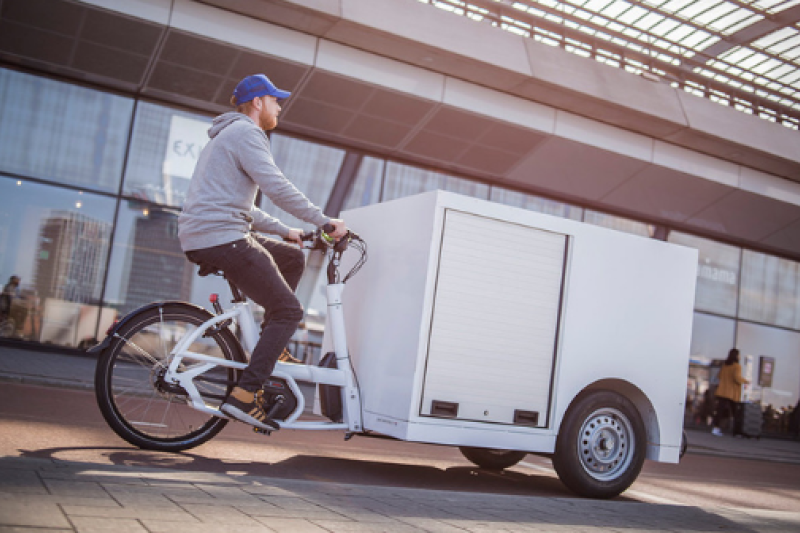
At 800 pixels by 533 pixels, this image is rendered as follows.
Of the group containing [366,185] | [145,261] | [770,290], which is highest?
[366,185]

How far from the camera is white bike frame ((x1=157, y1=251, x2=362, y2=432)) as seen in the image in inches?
180

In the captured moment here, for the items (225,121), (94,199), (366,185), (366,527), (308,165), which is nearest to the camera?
(366,527)

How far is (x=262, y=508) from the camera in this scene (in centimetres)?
315

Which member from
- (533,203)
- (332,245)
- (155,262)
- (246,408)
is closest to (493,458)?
(332,245)

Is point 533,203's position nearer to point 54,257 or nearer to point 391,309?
point 54,257

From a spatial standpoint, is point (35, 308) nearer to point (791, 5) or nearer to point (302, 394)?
point (302, 394)

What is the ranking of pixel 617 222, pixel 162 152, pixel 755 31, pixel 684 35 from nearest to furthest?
1. pixel 162 152
2. pixel 755 31
3. pixel 684 35
4. pixel 617 222

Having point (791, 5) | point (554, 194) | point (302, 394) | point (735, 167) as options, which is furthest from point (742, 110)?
point (302, 394)

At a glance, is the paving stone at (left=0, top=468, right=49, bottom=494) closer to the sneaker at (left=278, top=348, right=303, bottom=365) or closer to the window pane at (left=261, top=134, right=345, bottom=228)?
the sneaker at (left=278, top=348, right=303, bottom=365)

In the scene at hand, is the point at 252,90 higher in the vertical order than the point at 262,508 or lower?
higher

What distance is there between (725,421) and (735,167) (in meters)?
5.97

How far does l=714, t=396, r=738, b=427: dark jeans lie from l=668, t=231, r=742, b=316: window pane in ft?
8.81

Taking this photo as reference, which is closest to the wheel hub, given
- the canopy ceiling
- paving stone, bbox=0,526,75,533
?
paving stone, bbox=0,526,75,533

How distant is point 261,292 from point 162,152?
1067cm
